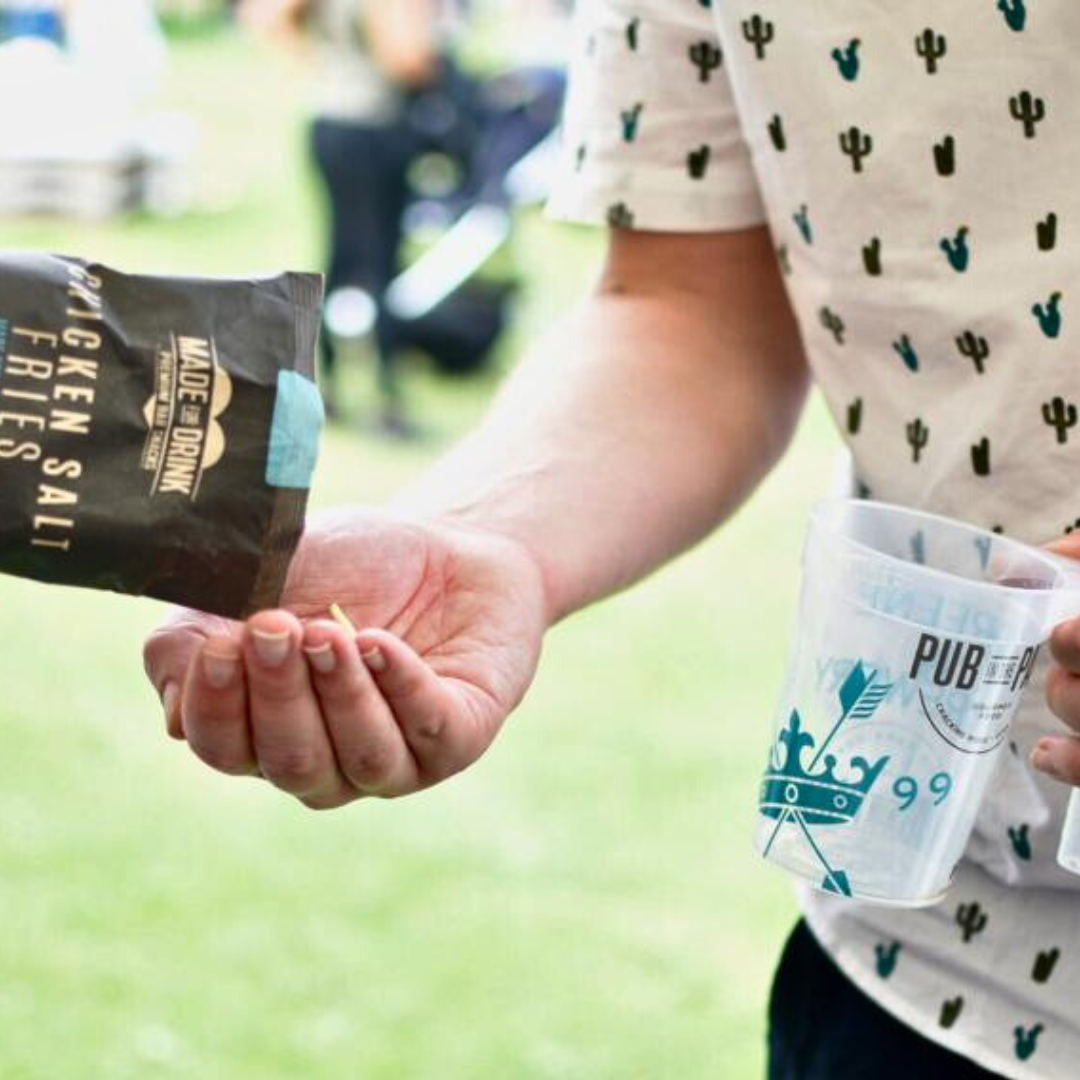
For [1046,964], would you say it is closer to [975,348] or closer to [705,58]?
[975,348]

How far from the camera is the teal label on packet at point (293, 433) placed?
0.91 meters

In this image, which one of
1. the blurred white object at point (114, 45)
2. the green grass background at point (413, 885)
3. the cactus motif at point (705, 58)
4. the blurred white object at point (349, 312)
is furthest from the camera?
the blurred white object at point (114, 45)

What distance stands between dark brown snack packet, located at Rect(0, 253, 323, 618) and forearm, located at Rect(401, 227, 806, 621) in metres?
0.23

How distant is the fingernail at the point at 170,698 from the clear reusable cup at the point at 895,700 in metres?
0.30

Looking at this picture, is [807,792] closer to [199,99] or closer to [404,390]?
[404,390]

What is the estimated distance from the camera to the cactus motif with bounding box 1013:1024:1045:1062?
1.11 metres

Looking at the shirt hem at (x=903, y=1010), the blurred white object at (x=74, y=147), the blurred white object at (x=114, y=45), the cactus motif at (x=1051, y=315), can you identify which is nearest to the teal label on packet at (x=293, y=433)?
the cactus motif at (x=1051, y=315)

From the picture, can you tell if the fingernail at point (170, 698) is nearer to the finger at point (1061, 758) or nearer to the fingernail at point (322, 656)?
the fingernail at point (322, 656)

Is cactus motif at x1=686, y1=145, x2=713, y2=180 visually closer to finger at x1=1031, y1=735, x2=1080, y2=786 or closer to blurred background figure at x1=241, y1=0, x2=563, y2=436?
finger at x1=1031, y1=735, x2=1080, y2=786

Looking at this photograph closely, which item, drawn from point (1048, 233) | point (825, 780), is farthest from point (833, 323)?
point (825, 780)

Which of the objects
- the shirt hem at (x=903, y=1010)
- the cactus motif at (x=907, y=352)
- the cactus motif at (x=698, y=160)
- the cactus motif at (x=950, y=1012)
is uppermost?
the cactus motif at (x=698, y=160)

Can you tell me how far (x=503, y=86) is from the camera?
733 centimetres

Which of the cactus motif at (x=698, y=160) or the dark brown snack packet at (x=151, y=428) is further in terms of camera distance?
A: the cactus motif at (x=698, y=160)

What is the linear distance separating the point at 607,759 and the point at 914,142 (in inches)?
117
